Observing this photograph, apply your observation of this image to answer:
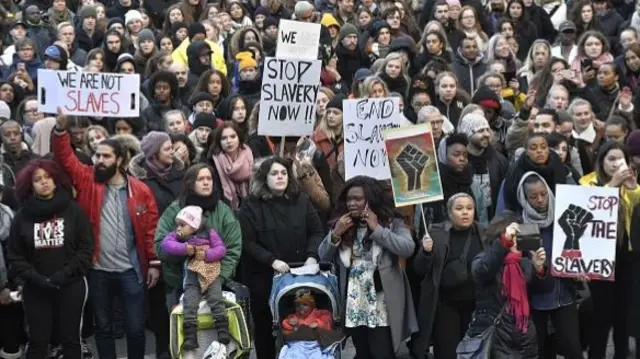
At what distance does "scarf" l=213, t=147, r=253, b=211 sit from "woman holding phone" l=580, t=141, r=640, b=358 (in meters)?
2.78

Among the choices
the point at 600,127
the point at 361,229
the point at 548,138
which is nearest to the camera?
the point at 361,229

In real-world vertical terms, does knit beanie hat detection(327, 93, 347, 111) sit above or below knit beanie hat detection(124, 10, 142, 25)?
below

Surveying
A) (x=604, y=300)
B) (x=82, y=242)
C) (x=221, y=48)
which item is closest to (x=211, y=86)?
(x=221, y=48)

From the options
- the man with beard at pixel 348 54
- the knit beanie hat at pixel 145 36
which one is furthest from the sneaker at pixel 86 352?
the man with beard at pixel 348 54

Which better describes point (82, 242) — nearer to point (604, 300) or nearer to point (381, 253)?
point (381, 253)

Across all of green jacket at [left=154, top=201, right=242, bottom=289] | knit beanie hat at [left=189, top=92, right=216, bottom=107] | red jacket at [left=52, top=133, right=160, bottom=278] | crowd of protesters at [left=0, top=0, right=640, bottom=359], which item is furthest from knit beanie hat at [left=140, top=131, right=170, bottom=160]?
knit beanie hat at [left=189, top=92, right=216, bottom=107]

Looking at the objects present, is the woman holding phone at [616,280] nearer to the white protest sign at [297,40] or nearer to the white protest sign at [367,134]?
the white protest sign at [367,134]

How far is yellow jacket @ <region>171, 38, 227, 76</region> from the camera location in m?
17.1

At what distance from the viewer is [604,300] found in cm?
1160

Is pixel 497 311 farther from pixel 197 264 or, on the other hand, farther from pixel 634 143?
pixel 634 143

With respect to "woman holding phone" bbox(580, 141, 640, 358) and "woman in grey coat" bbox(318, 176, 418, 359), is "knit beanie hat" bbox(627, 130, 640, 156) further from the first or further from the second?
"woman in grey coat" bbox(318, 176, 418, 359)

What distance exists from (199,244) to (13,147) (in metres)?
2.70

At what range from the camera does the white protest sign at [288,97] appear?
12.6 meters

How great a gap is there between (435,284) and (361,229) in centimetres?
69
